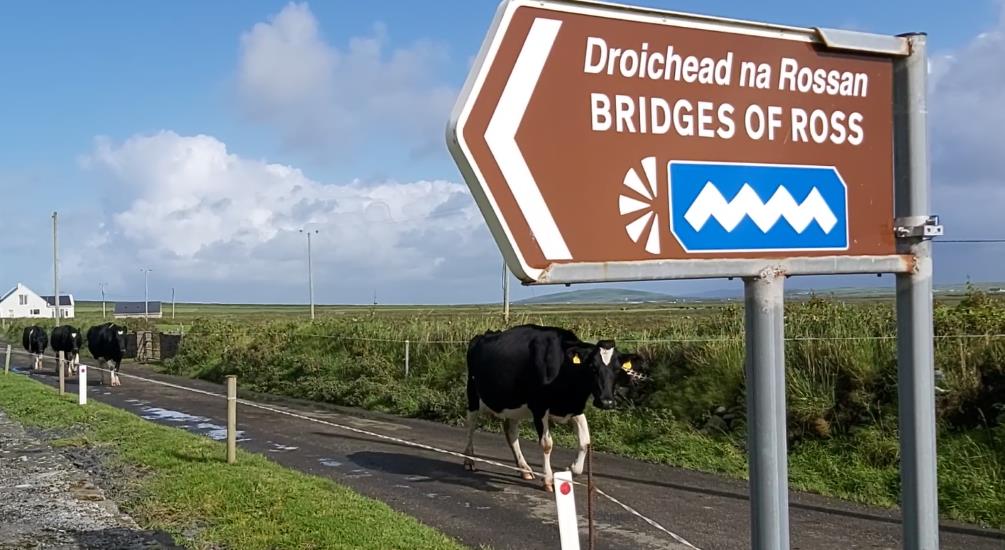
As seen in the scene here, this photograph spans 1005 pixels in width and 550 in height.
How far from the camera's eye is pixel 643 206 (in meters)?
2.31

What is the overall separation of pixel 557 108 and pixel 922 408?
1.32 m

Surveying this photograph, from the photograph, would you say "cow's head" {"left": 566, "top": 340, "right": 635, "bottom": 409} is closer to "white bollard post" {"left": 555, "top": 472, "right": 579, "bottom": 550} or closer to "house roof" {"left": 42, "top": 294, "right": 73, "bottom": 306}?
"white bollard post" {"left": 555, "top": 472, "right": 579, "bottom": 550}

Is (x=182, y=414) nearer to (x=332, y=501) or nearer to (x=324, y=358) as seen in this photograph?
(x=324, y=358)

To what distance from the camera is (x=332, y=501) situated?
28.3 ft

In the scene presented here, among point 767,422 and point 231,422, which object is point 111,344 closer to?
point 231,422

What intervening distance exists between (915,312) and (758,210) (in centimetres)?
57

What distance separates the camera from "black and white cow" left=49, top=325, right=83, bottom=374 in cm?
2758

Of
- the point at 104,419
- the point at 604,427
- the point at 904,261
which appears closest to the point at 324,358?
the point at 104,419

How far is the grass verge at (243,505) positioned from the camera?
A: 7.32 m

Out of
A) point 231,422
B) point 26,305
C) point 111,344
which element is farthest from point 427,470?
point 26,305

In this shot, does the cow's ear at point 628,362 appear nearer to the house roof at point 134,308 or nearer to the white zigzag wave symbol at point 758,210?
the white zigzag wave symbol at point 758,210

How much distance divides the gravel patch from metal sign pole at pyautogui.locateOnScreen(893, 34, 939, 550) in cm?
637

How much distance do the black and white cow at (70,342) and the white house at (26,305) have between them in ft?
297

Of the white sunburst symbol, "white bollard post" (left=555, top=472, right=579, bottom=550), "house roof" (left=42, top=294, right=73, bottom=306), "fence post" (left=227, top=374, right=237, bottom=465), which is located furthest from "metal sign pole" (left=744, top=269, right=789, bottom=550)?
"house roof" (left=42, top=294, right=73, bottom=306)
